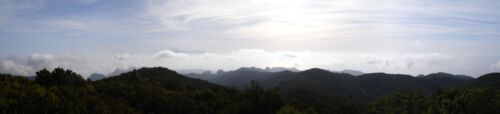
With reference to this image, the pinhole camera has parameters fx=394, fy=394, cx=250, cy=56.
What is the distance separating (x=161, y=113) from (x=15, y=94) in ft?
27.3

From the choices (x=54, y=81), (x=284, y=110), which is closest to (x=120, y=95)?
(x=54, y=81)

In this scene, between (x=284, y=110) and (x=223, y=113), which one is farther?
(x=223, y=113)

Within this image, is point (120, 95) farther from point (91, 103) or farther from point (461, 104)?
point (461, 104)

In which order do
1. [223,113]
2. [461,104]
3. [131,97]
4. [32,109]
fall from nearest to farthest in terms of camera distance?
[32,109] → [223,113] → [131,97] → [461,104]

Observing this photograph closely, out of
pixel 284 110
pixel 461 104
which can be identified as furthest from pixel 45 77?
pixel 461 104

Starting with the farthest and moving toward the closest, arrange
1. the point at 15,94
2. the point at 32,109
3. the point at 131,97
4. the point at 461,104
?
the point at 461,104
the point at 131,97
the point at 15,94
the point at 32,109

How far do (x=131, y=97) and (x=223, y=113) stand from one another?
8.98m

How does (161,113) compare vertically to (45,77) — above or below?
below

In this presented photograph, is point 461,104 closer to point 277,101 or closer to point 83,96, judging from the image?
point 277,101

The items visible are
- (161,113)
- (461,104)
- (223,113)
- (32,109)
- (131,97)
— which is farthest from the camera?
(461,104)

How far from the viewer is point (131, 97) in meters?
28.1

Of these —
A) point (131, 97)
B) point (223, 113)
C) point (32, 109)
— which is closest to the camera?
point (32, 109)

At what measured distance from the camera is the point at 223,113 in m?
22.4

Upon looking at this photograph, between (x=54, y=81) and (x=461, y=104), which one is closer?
(x=54, y=81)
